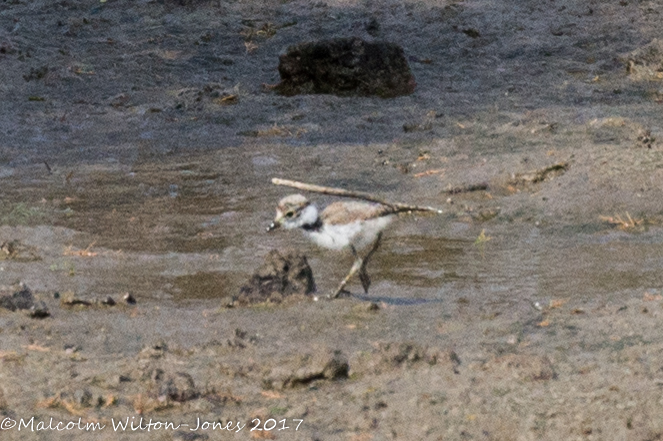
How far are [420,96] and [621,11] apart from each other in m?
4.35

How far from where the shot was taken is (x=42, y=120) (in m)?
11.7

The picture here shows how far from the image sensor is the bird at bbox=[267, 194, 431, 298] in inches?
220

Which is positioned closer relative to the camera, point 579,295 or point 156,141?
point 579,295

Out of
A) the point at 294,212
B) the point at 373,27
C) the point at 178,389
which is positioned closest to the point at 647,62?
the point at 373,27

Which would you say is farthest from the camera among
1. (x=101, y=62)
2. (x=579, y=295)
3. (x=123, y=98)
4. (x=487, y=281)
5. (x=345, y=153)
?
(x=101, y=62)

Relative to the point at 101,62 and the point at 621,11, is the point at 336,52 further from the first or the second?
the point at 621,11

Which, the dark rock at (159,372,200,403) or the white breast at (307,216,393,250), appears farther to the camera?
the white breast at (307,216,393,250)

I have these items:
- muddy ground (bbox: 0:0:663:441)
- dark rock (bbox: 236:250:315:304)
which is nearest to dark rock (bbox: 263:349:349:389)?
muddy ground (bbox: 0:0:663:441)

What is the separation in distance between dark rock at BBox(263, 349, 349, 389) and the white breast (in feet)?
4.31

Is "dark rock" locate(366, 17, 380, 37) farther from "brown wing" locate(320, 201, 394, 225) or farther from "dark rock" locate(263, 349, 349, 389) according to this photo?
"dark rock" locate(263, 349, 349, 389)

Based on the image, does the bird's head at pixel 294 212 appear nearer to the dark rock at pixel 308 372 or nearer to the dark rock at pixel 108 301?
the dark rock at pixel 108 301

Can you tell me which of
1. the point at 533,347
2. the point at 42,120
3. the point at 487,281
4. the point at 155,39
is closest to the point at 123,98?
the point at 42,120

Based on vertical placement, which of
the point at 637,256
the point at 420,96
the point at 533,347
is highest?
the point at 533,347

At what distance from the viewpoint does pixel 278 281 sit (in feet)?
19.3
